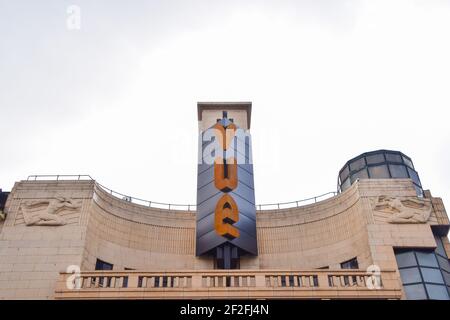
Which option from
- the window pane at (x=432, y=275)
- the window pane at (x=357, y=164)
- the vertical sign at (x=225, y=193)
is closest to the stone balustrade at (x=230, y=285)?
the window pane at (x=432, y=275)

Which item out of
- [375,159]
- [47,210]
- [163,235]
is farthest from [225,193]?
[47,210]

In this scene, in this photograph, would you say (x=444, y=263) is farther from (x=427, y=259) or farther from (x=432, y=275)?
(x=432, y=275)

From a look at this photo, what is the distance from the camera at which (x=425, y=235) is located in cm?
2973

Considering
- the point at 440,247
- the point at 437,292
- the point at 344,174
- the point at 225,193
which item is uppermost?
the point at 344,174

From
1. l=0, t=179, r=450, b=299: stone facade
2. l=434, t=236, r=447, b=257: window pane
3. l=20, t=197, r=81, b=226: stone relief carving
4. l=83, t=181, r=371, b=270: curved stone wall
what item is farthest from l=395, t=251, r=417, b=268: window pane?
l=20, t=197, r=81, b=226: stone relief carving

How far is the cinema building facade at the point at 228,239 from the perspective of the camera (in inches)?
1017

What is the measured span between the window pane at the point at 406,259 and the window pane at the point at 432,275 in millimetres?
738

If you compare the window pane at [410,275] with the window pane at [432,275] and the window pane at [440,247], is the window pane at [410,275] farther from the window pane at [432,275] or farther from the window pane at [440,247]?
the window pane at [440,247]

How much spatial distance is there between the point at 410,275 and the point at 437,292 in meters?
1.82

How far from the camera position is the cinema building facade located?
25.8 m

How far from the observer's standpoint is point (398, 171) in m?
35.8

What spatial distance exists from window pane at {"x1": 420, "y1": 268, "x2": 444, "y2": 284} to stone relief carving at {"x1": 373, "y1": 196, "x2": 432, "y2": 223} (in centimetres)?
341

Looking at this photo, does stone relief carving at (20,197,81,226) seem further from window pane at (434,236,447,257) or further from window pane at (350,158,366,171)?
window pane at (434,236,447,257)
